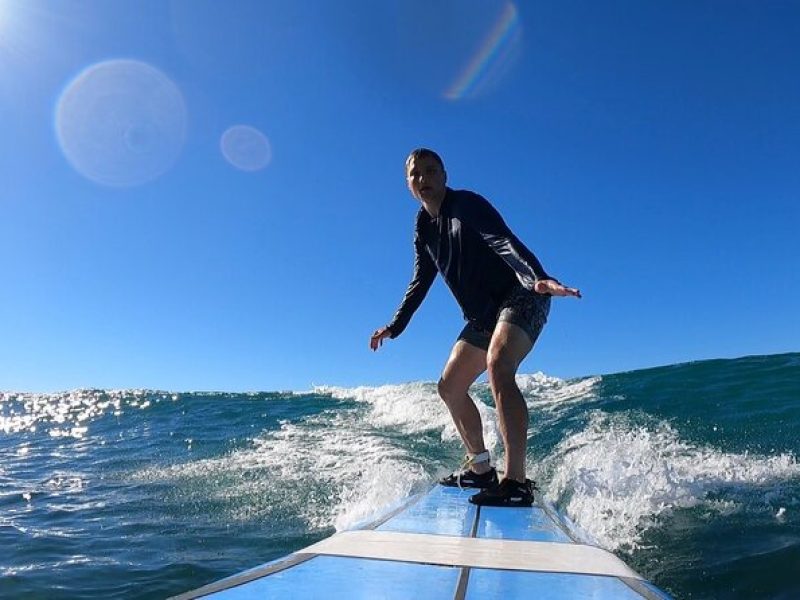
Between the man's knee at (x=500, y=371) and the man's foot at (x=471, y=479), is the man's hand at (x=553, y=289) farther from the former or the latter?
the man's foot at (x=471, y=479)

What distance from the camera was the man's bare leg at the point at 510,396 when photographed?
11.0 ft

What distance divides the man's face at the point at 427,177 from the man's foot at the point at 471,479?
80.4 inches

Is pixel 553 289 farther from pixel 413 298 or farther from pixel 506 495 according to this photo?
pixel 413 298

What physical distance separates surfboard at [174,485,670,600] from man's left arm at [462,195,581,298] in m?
1.22

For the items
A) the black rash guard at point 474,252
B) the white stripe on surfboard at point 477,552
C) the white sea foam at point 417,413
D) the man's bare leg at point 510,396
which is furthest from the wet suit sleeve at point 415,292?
the white sea foam at point 417,413

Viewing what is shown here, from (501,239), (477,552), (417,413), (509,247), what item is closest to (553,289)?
(509,247)

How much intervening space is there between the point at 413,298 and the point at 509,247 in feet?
4.79

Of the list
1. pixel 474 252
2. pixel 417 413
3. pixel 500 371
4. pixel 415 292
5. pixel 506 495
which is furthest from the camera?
pixel 417 413

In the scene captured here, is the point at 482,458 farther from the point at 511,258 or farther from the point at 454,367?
the point at 511,258

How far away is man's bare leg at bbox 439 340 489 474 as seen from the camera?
4273 mm

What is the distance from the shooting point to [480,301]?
13.2ft

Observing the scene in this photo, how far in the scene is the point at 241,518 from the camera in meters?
4.78

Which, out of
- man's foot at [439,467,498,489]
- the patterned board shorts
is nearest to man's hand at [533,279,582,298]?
the patterned board shorts

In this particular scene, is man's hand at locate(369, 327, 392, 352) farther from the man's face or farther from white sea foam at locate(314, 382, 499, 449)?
white sea foam at locate(314, 382, 499, 449)
